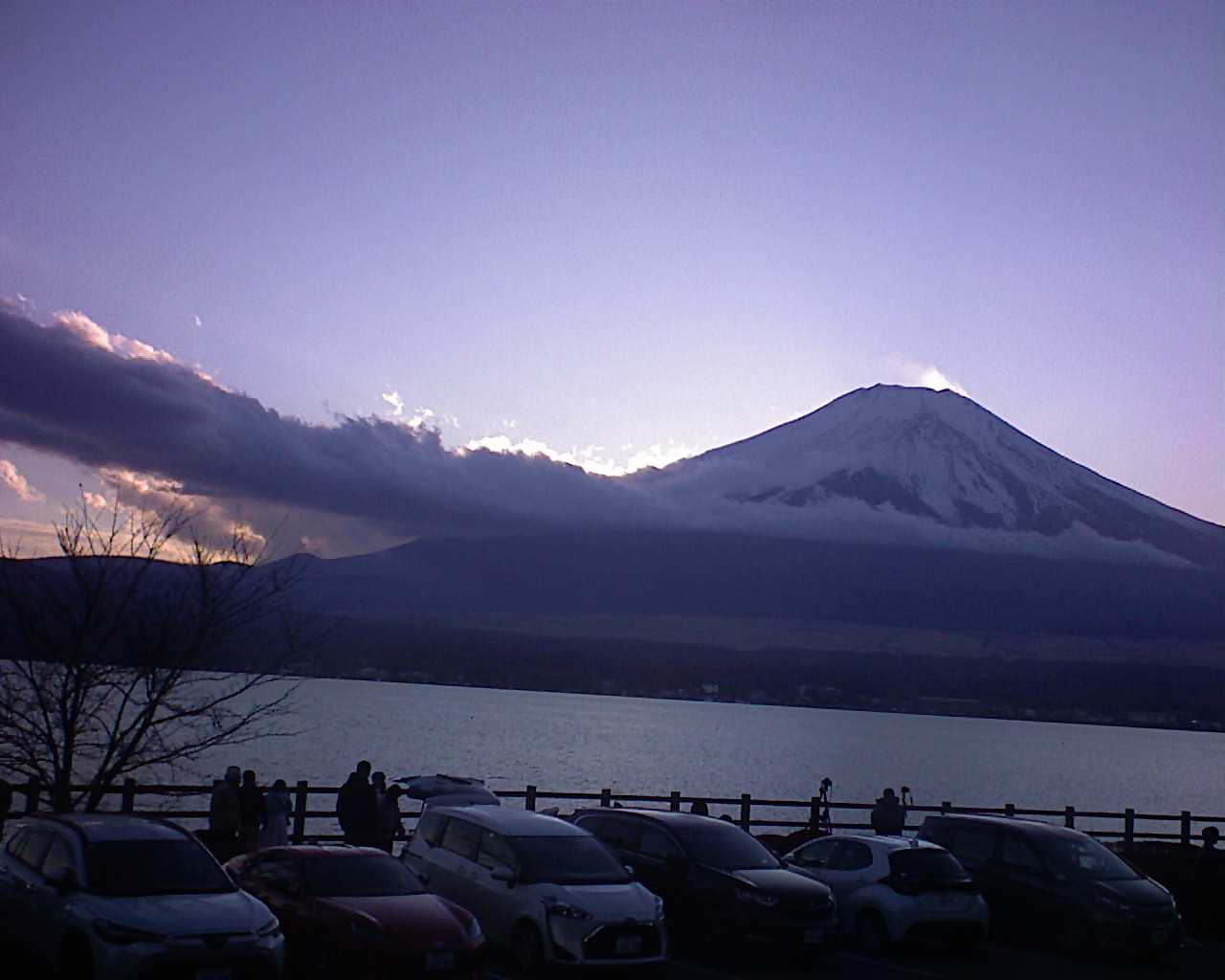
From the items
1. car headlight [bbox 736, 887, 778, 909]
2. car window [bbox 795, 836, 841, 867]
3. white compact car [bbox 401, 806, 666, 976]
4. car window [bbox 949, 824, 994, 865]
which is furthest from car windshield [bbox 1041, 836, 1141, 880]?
white compact car [bbox 401, 806, 666, 976]

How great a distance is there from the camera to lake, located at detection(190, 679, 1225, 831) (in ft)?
231

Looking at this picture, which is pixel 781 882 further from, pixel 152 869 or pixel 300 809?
pixel 300 809

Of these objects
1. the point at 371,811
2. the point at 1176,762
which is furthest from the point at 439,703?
the point at 371,811

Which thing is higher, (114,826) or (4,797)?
(114,826)

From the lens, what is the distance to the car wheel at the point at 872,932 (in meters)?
15.2

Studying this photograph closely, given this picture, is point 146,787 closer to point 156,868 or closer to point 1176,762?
point 156,868

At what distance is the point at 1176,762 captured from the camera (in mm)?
147000

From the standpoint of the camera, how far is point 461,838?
13953mm

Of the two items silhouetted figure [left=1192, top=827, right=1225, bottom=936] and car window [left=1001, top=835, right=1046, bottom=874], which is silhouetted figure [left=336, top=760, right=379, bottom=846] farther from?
silhouetted figure [left=1192, top=827, right=1225, bottom=936]

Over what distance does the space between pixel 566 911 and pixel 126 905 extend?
156 inches

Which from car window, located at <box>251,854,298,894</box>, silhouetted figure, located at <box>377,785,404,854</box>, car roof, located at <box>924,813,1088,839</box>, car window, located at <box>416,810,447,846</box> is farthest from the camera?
silhouetted figure, located at <box>377,785,404,854</box>

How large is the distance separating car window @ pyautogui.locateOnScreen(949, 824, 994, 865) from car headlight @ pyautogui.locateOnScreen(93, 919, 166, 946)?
35.4ft

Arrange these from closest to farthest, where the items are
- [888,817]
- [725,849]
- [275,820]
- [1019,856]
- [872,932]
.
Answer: [725,849]
[872,932]
[1019,856]
[275,820]
[888,817]

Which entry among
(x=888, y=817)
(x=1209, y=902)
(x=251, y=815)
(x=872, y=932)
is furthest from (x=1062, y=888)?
(x=251, y=815)
